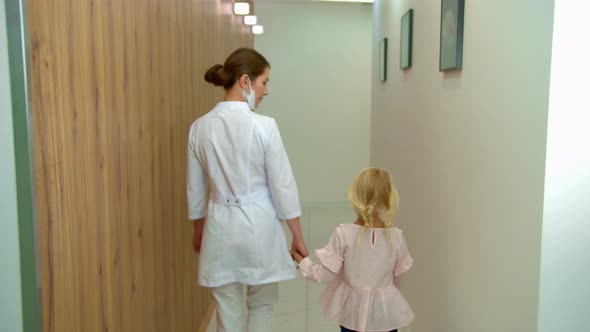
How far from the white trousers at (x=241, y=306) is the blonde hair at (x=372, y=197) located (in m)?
0.52

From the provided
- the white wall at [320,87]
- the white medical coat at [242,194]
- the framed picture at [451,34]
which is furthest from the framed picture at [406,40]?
the white wall at [320,87]

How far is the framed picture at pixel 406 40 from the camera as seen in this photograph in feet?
9.79

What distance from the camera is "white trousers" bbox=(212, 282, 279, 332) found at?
85.0 inches

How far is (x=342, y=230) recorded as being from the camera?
2016 mm

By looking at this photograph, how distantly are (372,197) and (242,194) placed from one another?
1.70 feet

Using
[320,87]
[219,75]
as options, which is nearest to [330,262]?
[219,75]

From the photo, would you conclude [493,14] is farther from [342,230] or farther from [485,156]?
[342,230]

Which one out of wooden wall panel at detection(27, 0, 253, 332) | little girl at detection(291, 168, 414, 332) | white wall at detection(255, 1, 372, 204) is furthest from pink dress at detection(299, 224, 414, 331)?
white wall at detection(255, 1, 372, 204)

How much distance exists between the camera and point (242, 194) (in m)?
2.03

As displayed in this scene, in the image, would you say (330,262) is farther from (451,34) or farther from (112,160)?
(451,34)

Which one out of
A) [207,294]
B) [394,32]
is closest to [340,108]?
[394,32]

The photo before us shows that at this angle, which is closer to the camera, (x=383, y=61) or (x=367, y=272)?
(x=367, y=272)

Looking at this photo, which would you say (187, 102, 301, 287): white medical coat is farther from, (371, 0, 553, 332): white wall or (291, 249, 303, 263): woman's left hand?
(371, 0, 553, 332): white wall

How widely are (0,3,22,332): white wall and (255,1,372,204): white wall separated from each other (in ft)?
19.5
